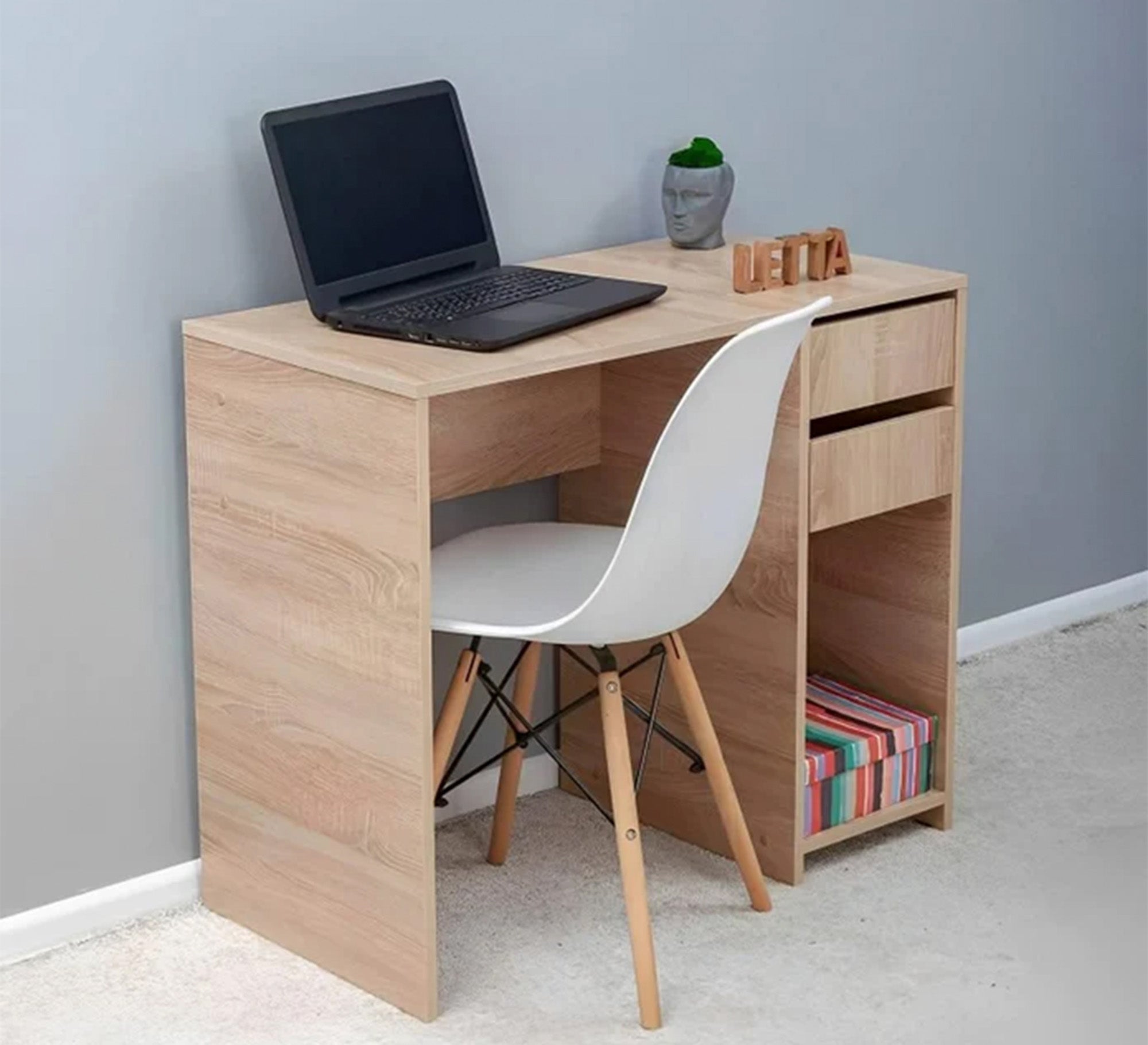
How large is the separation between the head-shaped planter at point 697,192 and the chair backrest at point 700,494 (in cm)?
49

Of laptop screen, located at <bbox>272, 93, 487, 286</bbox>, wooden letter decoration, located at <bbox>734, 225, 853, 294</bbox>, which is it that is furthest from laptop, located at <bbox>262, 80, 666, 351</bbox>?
wooden letter decoration, located at <bbox>734, 225, 853, 294</bbox>

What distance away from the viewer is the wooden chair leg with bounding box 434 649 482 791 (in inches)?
90.5

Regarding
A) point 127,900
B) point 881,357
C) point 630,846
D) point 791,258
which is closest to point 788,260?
point 791,258

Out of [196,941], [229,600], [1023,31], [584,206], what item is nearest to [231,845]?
[196,941]

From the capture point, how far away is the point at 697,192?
265 cm

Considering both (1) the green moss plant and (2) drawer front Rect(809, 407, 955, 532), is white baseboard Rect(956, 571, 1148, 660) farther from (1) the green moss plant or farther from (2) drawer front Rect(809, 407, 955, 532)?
(1) the green moss plant

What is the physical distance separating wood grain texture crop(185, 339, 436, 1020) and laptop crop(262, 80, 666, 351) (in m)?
0.14

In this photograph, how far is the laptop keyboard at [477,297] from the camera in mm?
2252

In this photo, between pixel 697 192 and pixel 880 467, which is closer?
pixel 880 467

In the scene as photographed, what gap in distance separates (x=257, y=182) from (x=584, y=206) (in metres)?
0.50

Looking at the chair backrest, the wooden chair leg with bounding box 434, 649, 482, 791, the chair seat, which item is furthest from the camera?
the wooden chair leg with bounding box 434, 649, 482, 791

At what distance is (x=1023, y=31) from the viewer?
316 cm

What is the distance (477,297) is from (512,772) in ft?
1.85

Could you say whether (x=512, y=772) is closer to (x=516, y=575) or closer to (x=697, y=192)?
(x=516, y=575)
